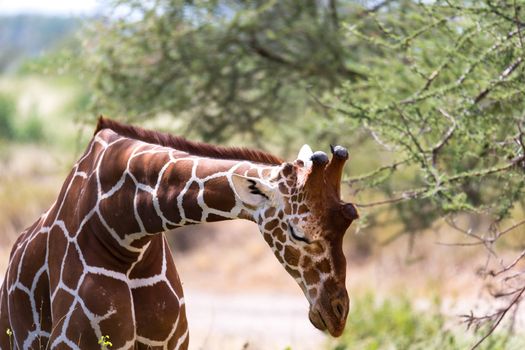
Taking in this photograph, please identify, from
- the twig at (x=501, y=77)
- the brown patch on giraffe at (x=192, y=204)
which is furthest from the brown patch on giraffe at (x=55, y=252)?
the twig at (x=501, y=77)

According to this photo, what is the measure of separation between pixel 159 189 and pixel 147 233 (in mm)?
241

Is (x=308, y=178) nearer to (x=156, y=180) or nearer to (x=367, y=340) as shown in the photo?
(x=156, y=180)

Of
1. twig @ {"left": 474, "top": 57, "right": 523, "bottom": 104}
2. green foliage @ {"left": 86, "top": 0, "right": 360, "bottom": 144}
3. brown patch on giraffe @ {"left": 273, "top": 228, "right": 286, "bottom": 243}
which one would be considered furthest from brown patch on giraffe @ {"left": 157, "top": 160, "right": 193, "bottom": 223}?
green foliage @ {"left": 86, "top": 0, "right": 360, "bottom": 144}

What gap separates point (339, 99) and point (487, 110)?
1035 millimetres

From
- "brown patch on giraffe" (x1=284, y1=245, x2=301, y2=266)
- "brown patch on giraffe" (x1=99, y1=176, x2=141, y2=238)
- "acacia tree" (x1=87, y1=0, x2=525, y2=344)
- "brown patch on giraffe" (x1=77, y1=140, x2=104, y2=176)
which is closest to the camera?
"brown patch on giraffe" (x1=284, y1=245, x2=301, y2=266)

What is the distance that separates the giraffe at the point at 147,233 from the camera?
4621 millimetres

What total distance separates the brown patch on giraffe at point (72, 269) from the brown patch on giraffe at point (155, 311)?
0.95ft

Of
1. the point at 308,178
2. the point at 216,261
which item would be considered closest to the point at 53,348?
the point at 308,178

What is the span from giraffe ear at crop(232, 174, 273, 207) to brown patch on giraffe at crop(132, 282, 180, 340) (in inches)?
33.6

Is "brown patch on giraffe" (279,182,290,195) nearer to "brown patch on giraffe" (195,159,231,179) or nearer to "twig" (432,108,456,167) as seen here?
"brown patch on giraffe" (195,159,231,179)

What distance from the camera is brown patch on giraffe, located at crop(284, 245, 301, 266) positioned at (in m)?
4.67

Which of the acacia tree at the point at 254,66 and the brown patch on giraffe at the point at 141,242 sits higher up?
the acacia tree at the point at 254,66

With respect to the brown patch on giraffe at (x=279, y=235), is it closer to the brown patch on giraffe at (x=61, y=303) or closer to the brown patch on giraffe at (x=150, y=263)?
the brown patch on giraffe at (x=150, y=263)

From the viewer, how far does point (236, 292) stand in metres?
19.3
